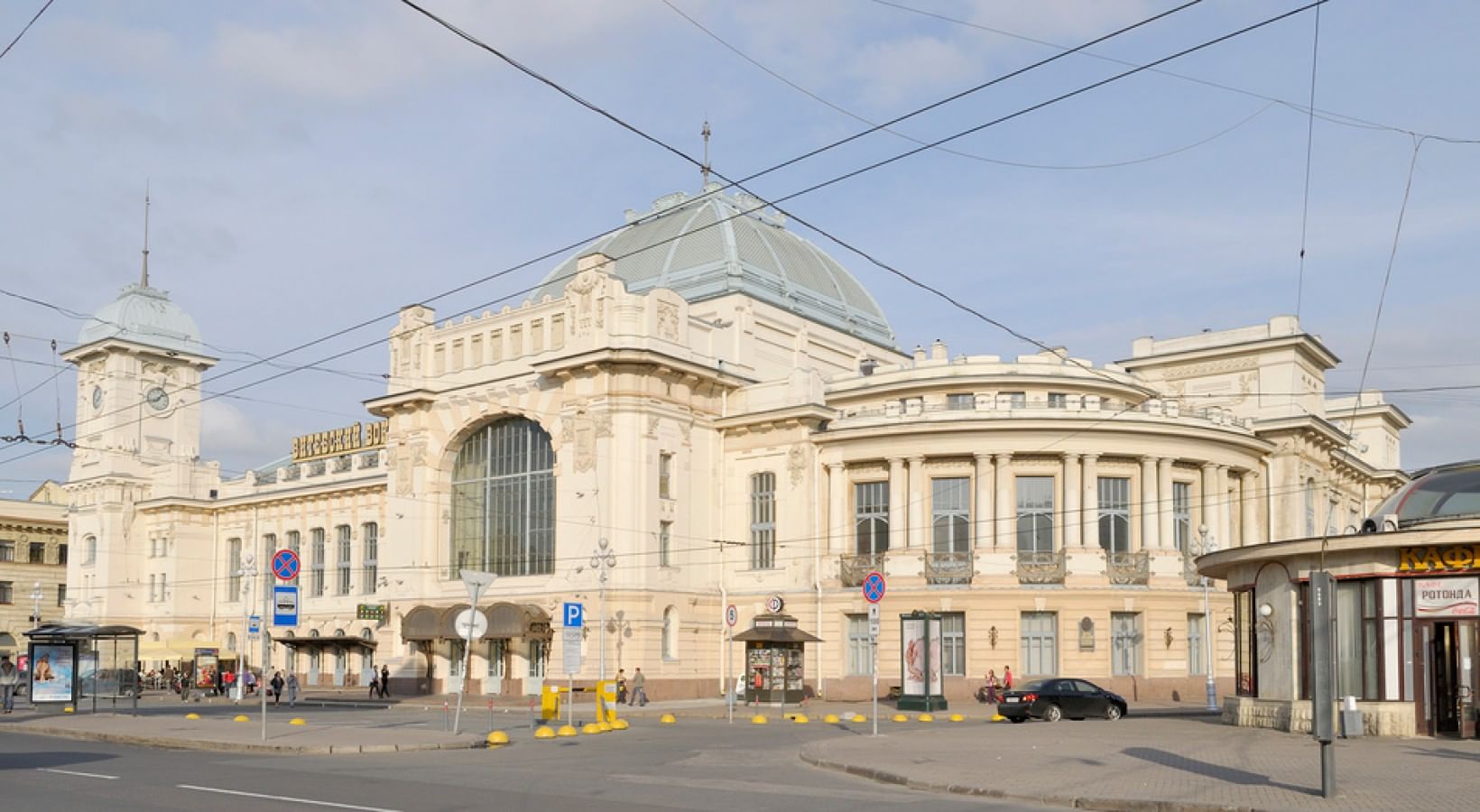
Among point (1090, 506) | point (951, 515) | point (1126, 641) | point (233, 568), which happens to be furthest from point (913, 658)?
point (233, 568)

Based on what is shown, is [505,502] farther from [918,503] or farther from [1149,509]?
[1149,509]

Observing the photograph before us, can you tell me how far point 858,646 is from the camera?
182 ft

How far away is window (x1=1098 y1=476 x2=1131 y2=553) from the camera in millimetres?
54531

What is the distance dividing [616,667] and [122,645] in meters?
44.7


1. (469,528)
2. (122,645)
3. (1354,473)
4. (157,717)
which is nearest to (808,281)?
(469,528)

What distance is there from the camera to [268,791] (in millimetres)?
18422

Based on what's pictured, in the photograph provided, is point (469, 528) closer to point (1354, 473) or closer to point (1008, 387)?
point (1008, 387)

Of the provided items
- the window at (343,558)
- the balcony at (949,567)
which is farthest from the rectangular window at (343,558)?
the balcony at (949,567)

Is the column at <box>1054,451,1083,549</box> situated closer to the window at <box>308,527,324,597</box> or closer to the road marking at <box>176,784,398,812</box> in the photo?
the road marking at <box>176,784,398,812</box>

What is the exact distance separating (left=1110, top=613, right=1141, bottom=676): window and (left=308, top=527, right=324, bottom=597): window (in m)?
45.3

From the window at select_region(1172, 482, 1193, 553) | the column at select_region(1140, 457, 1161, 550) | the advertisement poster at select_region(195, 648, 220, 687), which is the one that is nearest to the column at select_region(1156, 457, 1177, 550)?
the column at select_region(1140, 457, 1161, 550)

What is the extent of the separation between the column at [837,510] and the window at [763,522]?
261cm

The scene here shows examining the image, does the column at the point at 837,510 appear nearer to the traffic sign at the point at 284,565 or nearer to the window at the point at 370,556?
the window at the point at 370,556

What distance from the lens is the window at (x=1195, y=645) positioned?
5516 centimetres
